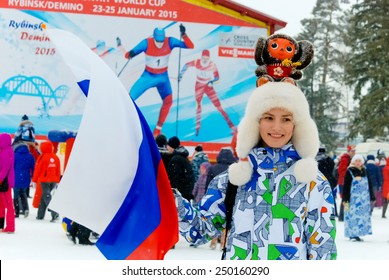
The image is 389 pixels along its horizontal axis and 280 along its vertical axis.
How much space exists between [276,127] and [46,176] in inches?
417

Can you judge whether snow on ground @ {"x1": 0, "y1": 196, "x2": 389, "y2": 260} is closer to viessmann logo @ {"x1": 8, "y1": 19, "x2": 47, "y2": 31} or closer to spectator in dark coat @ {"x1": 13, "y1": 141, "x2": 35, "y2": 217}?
spectator in dark coat @ {"x1": 13, "y1": 141, "x2": 35, "y2": 217}

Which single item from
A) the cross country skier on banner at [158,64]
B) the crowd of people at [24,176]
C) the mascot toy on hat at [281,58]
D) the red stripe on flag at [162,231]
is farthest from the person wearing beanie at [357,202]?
the cross country skier on banner at [158,64]

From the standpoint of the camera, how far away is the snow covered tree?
107 ft

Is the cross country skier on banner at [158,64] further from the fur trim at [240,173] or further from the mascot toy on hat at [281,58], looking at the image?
the fur trim at [240,173]

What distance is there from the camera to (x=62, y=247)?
10117 mm

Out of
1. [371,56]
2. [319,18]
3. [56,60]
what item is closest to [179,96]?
[56,60]

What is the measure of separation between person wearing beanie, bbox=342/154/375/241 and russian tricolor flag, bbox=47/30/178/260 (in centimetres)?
1016

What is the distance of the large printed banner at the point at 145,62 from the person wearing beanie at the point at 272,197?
2005 cm

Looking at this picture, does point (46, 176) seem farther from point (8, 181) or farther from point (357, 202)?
point (357, 202)

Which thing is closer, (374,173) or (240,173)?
(240,173)

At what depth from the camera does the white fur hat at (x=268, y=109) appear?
3.55 m

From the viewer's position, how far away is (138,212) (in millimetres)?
3424

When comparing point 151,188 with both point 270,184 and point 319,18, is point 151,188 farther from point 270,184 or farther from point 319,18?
point 319,18

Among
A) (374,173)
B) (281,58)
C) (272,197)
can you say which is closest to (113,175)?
(272,197)
